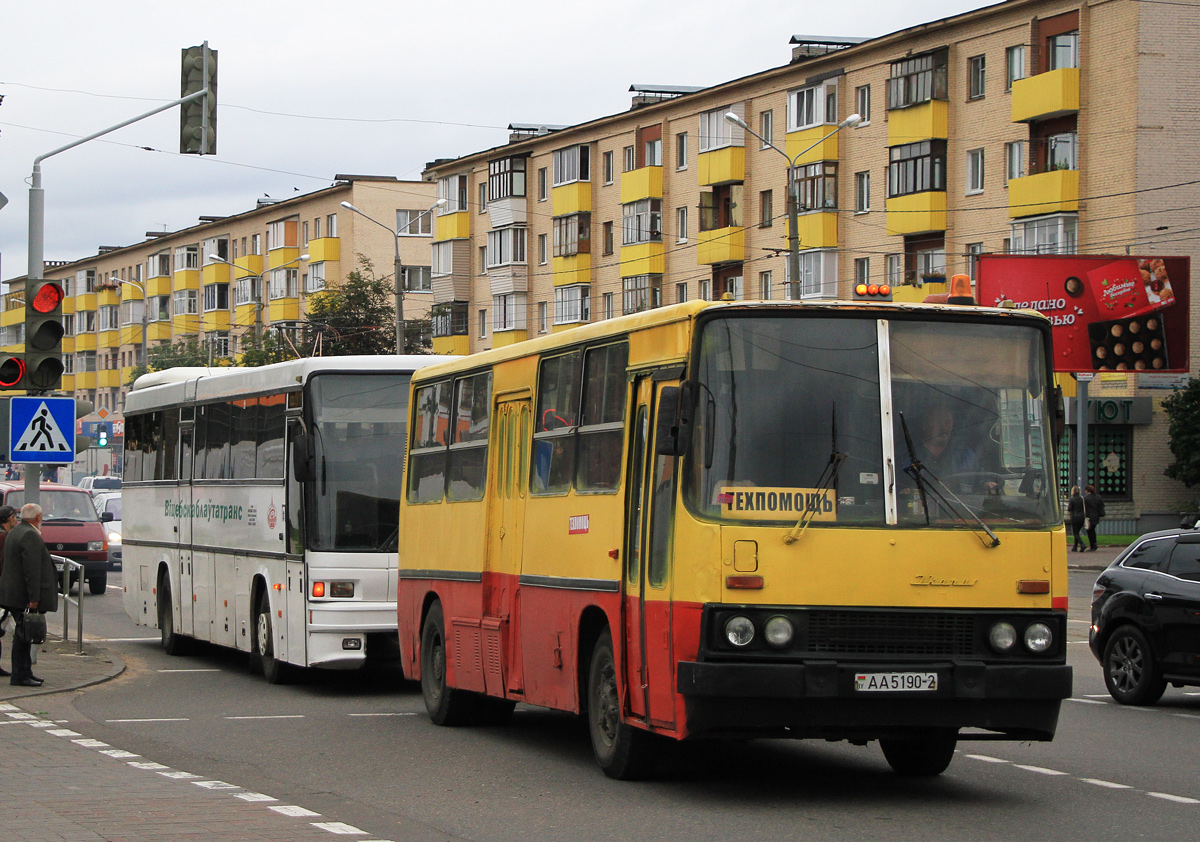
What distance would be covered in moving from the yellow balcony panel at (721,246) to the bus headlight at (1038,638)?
5241 centimetres

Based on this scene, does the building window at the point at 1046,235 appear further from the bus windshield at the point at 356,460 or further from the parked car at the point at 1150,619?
the bus windshield at the point at 356,460

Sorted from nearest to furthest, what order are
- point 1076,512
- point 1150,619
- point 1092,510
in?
1. point 1150,619
2. point 1076,512
3. point 1092,510

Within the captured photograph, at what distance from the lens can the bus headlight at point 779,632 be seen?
9.42 metres

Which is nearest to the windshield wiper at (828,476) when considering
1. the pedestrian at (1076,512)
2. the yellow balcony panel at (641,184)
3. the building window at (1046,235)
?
the pedestrian at (1076,512)

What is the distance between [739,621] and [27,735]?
6.18 m

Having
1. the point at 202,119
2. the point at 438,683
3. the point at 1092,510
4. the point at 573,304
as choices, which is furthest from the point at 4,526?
the point at 573,304

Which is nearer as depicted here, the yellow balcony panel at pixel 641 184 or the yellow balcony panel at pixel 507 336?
the yellow balcony panel at pixel 641 184

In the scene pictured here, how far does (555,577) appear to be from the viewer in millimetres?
11664

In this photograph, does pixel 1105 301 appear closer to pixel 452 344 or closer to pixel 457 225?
pixel 452 344

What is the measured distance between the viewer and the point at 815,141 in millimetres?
57250

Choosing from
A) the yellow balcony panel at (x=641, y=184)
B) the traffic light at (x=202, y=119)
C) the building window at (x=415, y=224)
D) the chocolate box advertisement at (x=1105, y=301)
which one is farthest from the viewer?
the building window at (x=415, y=224)

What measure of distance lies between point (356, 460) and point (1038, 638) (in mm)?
8363

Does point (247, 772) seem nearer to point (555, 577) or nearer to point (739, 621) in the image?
point (555, 577)

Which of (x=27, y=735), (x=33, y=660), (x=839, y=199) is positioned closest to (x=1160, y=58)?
(x=839, y=199)
